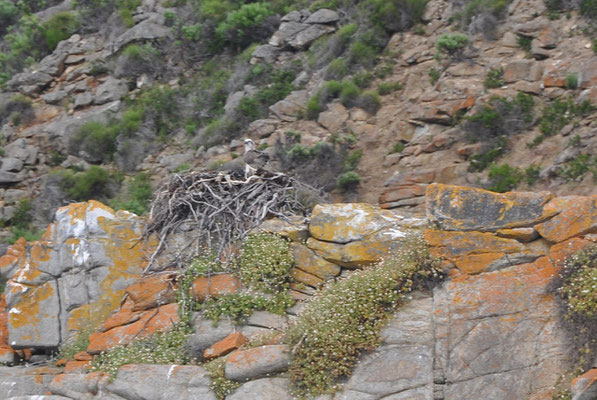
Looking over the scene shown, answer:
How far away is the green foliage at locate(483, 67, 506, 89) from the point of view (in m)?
14.0

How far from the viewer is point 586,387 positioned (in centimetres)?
771

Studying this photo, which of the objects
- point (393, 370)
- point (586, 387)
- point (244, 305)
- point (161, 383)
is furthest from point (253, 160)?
point (586, 387)

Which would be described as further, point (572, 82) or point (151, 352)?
point (572, 82)

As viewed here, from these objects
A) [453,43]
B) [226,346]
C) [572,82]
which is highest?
[453,43]

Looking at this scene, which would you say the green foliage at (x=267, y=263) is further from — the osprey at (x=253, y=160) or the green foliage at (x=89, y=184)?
the green foliage at (x=89, y=184)

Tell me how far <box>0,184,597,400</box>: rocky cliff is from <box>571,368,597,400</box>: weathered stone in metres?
0.01

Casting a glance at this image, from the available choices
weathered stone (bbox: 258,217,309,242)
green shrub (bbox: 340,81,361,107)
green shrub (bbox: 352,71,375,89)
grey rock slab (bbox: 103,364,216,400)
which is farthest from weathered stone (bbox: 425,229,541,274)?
green shrub (bbox: 352,71,375,89)

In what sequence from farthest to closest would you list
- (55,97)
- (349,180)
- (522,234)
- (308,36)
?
(55,97) → (308,36) → (349,180) → (522,234)

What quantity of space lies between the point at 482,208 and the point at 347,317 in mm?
2092

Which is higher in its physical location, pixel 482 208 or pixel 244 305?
pixel 482 208

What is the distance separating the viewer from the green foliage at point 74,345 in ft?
34.7

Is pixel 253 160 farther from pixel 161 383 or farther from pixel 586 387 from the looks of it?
pixel 586 387

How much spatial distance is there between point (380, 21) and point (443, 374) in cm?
1019

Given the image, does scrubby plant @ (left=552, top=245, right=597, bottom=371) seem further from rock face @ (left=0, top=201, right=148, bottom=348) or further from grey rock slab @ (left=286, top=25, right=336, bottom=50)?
grey rock slab @ (left=286, top=25, right=336, bottom=50)
